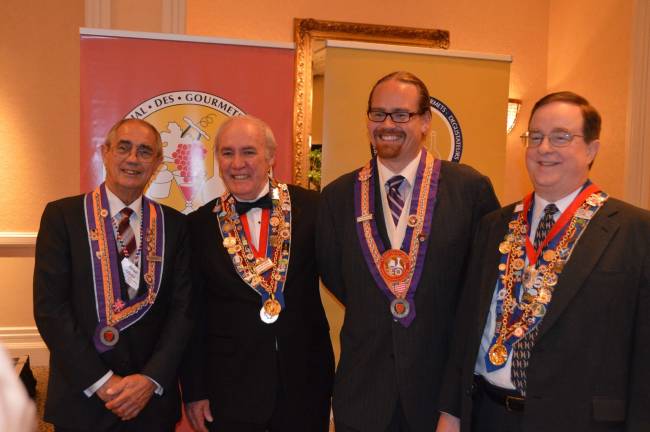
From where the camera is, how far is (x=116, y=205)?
2463mm

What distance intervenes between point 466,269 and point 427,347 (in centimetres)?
33

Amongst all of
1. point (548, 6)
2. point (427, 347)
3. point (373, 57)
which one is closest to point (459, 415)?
point (427, 347)

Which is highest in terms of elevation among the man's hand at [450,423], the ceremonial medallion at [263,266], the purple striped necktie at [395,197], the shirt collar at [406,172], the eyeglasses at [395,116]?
the eyeglasses at [395,116]

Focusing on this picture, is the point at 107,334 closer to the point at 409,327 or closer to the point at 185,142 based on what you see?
the point at 409,327

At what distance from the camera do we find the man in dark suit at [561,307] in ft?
5.68

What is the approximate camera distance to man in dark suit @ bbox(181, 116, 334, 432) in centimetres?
240

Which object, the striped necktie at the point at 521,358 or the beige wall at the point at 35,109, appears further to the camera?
the beige wall at the point at 35,109

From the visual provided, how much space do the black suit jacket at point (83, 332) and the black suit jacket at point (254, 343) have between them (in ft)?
0.35

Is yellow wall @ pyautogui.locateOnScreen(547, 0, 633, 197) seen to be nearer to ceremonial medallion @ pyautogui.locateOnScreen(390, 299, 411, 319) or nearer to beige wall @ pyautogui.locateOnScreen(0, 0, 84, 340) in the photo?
ceremonial medallion @ pyautogui.locateOnScreen(390, 299, 411, 319)

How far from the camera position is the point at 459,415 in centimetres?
207

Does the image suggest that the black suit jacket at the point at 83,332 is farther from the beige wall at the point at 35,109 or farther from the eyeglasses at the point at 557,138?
the beige wall at the point at 35,109

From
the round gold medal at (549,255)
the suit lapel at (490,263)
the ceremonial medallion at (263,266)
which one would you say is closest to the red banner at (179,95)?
the ceremonial medallion at (263,266)

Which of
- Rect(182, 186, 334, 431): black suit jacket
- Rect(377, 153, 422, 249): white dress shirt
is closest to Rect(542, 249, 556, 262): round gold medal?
Rect(377, 153, 422, 249): white dress shirt

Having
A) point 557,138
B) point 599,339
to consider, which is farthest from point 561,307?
point 557,138
